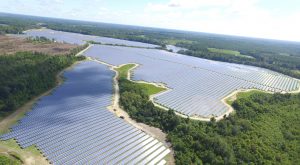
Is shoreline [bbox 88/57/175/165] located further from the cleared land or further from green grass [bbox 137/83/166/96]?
the cleared land

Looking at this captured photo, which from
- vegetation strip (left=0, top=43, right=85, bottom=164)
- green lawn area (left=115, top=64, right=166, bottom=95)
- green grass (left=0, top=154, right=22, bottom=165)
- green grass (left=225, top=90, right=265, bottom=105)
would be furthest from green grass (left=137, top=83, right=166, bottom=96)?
green grass (left=0, top=154, right=22, bottom=165)

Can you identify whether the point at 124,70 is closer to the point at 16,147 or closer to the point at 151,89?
the point at 151,89

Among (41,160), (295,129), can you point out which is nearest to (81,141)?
(41,160)

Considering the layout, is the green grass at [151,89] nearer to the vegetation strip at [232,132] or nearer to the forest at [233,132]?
the forest at [233,132]

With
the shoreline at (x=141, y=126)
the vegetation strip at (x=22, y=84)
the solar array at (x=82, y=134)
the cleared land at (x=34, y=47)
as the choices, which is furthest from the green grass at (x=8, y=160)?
the cleared land at (x=34, y=47)

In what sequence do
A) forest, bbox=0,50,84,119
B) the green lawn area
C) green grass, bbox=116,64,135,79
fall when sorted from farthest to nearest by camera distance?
green grass, bbox=116,64,135,79
the green lawn area
forest, bbox=0,50,84,119

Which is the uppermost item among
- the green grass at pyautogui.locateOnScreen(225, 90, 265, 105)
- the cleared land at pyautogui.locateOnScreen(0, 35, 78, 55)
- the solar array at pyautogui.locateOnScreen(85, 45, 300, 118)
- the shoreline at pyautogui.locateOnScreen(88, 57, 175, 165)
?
the cleared land at pyautogui.locateOnScreen(0, 35, 78, 55)

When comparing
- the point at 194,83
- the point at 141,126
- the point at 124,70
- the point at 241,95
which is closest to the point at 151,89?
the point at 194,83
